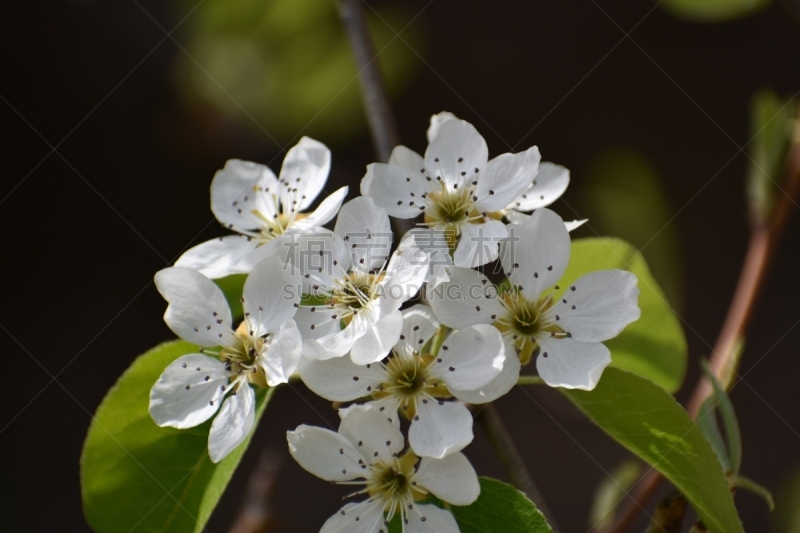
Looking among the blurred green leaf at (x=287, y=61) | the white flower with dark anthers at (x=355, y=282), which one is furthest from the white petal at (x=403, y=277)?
the blurred green leaf at (x=287, y=61)

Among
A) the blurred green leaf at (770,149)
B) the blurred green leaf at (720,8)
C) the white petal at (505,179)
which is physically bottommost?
the white petal at (505,179)

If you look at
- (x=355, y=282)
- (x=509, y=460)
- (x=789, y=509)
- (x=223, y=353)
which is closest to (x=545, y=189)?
(x=355, y=282)

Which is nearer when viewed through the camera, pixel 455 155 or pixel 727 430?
pixel 727 430

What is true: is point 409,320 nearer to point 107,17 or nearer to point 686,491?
point 686,491

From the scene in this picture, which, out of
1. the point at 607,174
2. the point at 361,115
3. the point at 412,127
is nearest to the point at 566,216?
the point at 607,174

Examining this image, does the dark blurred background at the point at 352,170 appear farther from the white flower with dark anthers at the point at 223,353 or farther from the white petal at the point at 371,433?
the white petal at the point at 371,433

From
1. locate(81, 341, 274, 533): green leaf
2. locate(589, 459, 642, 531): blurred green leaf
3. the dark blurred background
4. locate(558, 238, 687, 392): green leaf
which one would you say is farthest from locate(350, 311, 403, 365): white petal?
the dark blurred background

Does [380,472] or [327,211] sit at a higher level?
[327,211]

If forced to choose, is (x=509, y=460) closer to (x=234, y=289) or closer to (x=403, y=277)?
(x=403, y=277)
